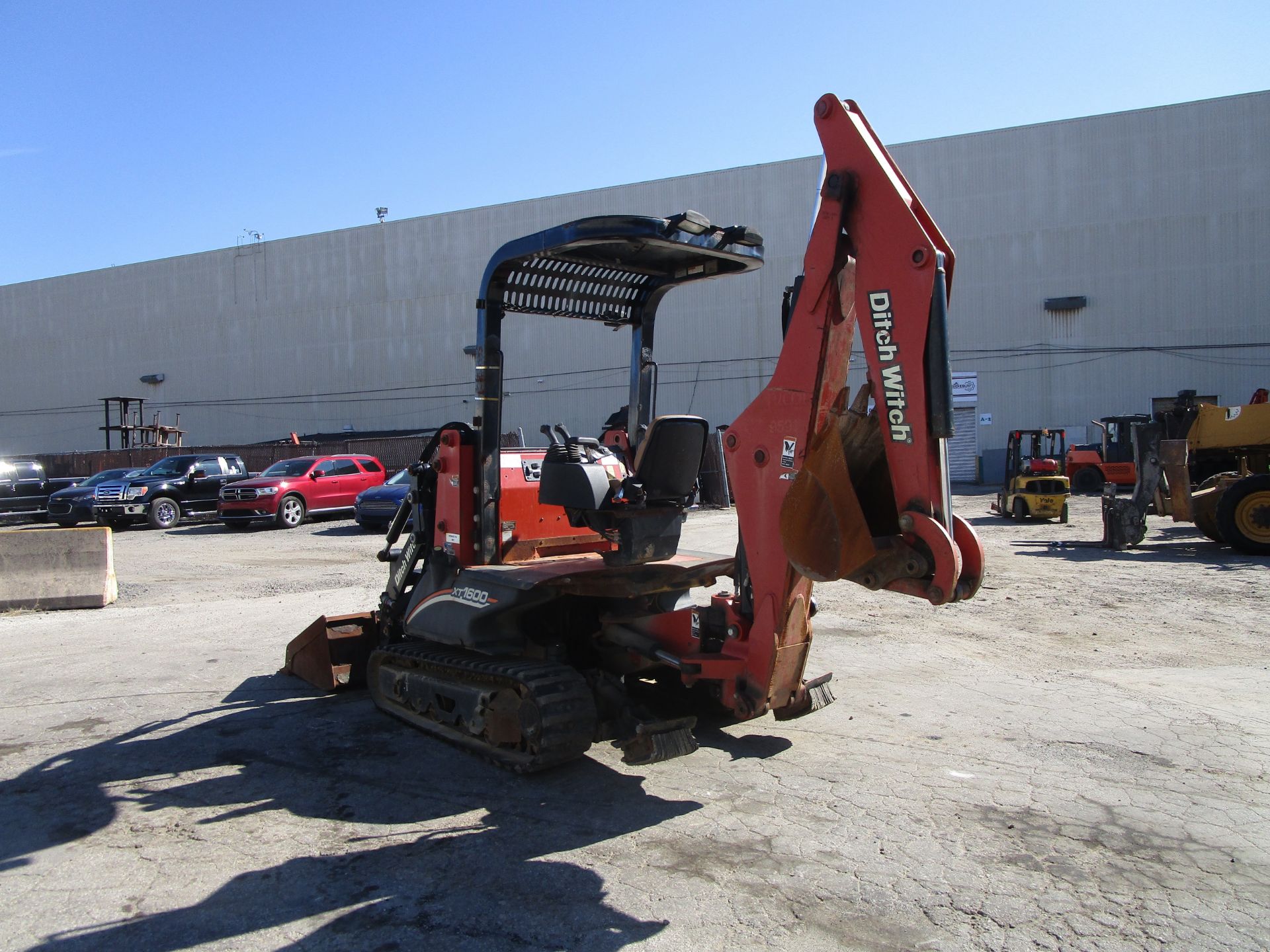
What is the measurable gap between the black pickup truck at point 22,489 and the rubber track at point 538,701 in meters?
20.0

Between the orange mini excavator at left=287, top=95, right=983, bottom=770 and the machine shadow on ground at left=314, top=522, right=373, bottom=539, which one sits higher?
the orange mini excavator at left=287, top=95, right=983, bottom=770

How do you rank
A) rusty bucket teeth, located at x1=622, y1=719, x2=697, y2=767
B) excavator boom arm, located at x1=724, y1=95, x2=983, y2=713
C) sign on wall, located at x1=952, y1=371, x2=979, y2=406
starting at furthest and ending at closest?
1. sign on wall, located at x1=952, y1=371, x2=979, y2=406
2. rusty bucket teeth, located at x1=622, y1=719, x2=697, y2=767
3. excavator boom arm, located at x1=724, y1=95, x2=983, y2=713

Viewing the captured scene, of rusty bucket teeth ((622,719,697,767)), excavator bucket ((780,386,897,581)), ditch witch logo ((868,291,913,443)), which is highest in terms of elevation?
ditch witch logo ((868,291,913,443))

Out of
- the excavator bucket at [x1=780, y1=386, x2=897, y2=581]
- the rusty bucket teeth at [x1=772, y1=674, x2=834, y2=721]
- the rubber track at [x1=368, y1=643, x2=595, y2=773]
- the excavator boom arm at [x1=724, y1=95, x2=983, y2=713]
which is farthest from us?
the rusty bucket teeth at [x1=772, y1=674, x2=834, y2=721]

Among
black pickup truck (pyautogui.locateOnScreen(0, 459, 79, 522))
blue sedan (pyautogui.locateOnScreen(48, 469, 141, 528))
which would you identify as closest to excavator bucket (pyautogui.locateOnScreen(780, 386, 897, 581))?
blue sedan (pyautogui.locateOnScreen(48, 469, 141, 528))

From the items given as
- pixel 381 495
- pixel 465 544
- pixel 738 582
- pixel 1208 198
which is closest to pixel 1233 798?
pixel 738 582

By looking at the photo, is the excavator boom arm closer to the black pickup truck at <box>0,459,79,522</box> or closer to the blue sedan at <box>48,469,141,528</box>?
the blue sedan at <box>48,469,141,528</box>

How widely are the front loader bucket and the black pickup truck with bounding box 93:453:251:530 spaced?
1586 centimetres

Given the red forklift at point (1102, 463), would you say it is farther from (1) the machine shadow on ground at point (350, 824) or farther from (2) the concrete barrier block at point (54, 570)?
(1) the machine shadow on ground at point (350, 824)

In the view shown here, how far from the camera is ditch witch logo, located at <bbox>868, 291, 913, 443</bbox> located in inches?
150

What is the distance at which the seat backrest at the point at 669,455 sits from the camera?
5.09m

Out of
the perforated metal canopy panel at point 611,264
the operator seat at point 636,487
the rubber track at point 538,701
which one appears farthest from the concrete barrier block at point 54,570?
the operator seat at point 636,487

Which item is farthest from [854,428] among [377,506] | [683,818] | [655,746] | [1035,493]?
[1035,493]

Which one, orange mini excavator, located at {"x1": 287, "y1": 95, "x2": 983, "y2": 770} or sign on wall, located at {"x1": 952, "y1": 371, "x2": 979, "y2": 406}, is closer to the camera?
orange mini excavator, located at {"x1": 287, "y1": 95, "x2": 983, "y2": 770}
